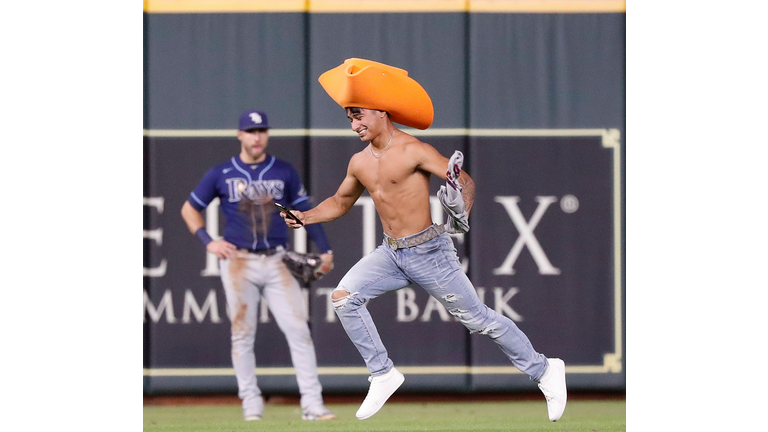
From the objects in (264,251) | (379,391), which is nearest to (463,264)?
(264,251)

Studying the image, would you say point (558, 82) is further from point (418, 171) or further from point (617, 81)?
point (418, 171)

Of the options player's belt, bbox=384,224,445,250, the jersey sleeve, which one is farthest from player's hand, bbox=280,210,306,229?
the jersey sleeve

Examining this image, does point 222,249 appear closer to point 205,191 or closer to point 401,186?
point 205,191

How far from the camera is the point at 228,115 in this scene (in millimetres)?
6324

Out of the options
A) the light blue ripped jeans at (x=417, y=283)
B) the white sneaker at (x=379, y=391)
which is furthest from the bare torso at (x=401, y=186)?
the white sneaker at (x=379, y=391)

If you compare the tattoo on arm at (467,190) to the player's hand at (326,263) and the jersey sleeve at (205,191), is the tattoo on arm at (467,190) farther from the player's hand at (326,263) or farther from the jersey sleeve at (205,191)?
the jersey sleeve at (205,191)

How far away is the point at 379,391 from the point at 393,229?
82cm

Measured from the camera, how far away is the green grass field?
17.1 feet

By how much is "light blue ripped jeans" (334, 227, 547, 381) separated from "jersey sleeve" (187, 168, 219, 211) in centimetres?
211

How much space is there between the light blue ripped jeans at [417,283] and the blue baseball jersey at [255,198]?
1793 mm

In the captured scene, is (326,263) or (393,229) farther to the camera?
(326,263)

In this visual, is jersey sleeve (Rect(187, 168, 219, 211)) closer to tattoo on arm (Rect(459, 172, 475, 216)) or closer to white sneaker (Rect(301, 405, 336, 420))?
white sneaker (Rect(301, 405, 336, 420))

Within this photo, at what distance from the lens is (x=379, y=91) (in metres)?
4.24

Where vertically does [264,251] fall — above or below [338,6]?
below
